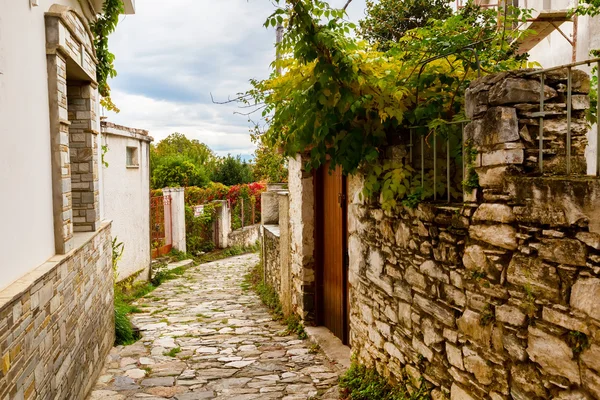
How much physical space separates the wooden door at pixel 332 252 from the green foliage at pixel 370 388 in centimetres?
114

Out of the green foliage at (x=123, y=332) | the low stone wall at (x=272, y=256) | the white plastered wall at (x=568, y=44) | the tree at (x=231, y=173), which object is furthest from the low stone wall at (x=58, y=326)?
the tree at (x=231, y=173)

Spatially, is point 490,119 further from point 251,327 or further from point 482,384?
point 251,327

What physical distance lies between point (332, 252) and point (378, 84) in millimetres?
3111

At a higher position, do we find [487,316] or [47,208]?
[47,208]

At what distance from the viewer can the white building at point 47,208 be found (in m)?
2.97

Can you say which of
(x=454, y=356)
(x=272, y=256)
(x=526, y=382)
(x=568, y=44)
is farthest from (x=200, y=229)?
(x=526, y=382)

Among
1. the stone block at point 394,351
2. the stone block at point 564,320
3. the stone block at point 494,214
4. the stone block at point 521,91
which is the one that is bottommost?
the stone block at point 394,351

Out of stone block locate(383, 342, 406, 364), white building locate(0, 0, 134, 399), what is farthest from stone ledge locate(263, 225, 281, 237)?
stone block locate(383, 342, 406, 364)

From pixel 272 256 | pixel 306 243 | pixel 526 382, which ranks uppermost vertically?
pixel 306 243

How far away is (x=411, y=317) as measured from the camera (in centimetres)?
360

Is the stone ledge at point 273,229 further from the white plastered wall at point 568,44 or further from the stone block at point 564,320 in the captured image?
the stone block at point 564,320

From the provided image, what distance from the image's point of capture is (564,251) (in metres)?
2.14

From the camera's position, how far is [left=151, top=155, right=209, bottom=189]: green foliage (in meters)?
20.4

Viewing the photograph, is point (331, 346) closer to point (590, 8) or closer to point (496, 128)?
point (496, 128)
